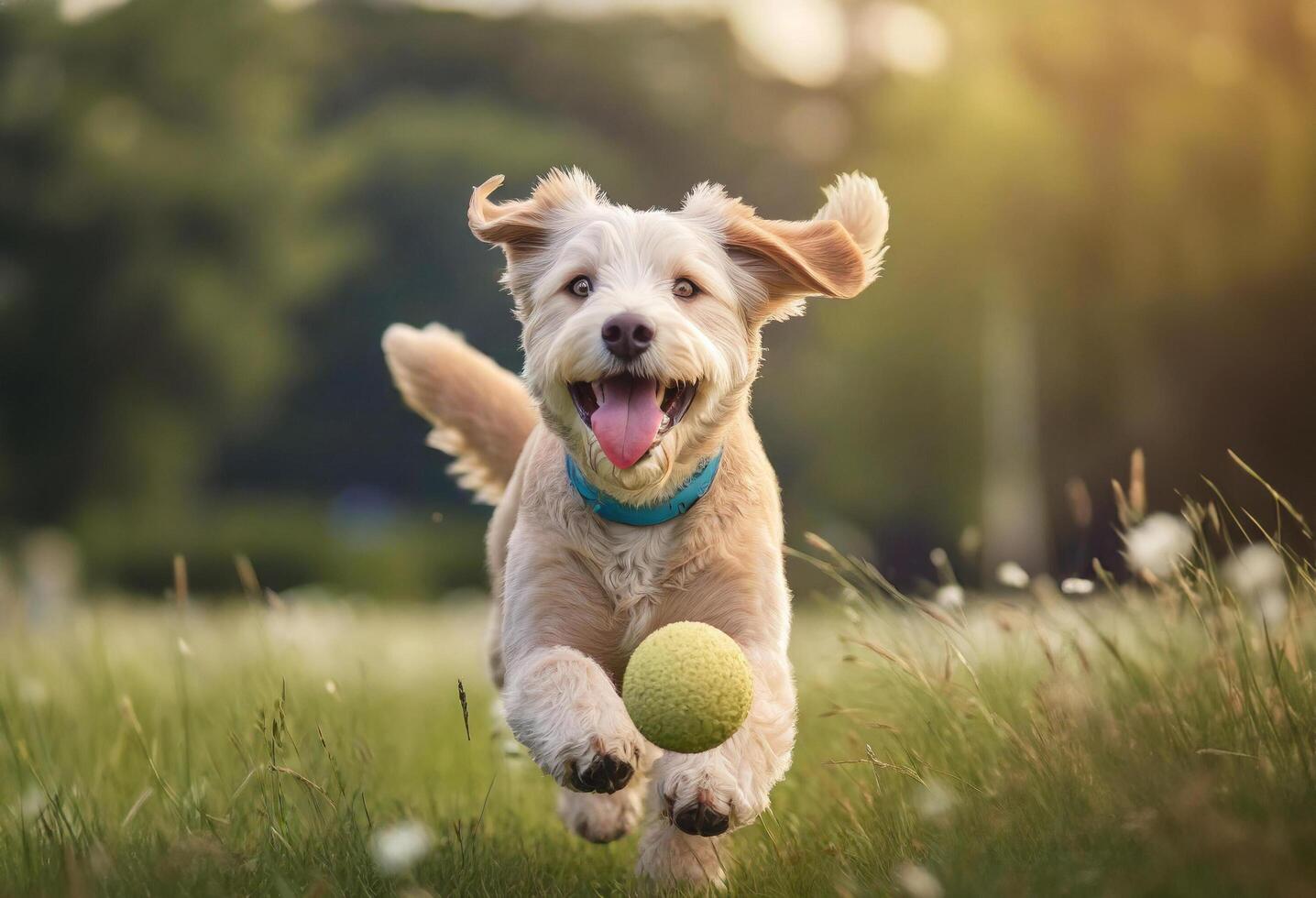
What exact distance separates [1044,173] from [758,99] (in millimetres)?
9052

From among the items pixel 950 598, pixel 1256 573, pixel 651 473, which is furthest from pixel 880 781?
pixel 1256 573

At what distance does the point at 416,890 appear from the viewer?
3215 mm

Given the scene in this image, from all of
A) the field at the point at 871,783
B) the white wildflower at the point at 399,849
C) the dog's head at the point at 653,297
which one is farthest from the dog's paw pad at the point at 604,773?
the dog's head at the point at 653,297

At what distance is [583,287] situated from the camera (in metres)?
3.76

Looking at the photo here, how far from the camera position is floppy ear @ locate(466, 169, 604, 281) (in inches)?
157

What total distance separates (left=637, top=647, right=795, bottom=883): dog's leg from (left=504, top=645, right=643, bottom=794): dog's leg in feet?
0.46

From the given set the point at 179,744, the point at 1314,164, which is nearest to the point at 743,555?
the point at 179,744

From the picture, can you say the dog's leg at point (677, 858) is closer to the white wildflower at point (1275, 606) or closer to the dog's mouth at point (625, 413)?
the dog's mouth at point (625, 413)

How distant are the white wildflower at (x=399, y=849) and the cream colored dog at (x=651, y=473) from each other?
0.38 metres

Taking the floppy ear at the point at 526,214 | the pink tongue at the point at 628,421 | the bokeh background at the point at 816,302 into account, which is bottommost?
the bokeh background at the point at 816,302

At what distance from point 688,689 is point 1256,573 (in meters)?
1.93

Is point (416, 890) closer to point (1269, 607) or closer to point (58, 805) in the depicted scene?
point (58, 805)

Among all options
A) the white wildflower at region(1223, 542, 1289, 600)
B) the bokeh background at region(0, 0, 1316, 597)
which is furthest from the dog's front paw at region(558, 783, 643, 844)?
the bokeh background at region(0, 0, 1316, 597)

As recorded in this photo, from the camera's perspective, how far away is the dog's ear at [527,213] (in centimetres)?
400
